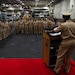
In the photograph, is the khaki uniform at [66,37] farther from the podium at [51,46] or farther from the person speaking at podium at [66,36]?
the podium at [51,46]

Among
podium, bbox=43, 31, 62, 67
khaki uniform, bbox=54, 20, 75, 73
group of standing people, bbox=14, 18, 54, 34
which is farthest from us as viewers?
group of standing people, bbox=14, 18, 54, 34

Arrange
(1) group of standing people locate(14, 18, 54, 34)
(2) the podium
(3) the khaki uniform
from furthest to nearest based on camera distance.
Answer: (1) group of standing people locate(14, 18, 54, 34)
(2) the podium
(3) the khaki uniform

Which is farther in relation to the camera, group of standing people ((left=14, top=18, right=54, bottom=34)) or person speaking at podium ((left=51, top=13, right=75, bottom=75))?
group of standing people ((left=14, top=18, right=54, bottom=34))

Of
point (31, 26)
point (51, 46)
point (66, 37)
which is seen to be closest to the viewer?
point (66, 37)

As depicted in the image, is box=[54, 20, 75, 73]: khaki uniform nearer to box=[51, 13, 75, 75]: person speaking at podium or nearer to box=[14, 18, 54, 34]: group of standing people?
box=[51, 13, 75, 75]: person speaking at podium

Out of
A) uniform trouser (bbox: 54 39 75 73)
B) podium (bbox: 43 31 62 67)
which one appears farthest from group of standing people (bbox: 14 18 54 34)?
uniform trouser (bbox: 54 39 75 73)

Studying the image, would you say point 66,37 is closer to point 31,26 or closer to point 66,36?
point 66,36

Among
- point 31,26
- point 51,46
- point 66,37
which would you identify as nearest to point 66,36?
point 66,37

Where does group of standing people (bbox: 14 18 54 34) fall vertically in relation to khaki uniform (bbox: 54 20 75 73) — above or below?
below

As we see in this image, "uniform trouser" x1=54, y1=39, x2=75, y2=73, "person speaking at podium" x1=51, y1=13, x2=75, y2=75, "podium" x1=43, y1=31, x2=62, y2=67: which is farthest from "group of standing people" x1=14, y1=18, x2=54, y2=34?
"person speaking at podium" x1=51, y1=13, x2=75, y2=75

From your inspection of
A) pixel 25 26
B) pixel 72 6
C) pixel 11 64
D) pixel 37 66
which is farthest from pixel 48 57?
pixel 72 6

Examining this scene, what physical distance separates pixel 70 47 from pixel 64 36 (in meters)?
0.30

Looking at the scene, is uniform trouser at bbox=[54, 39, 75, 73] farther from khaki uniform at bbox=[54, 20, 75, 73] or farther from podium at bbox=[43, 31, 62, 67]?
podium at bbox=[43, 31, 62, 67]

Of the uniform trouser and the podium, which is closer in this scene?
the uniform trouser
